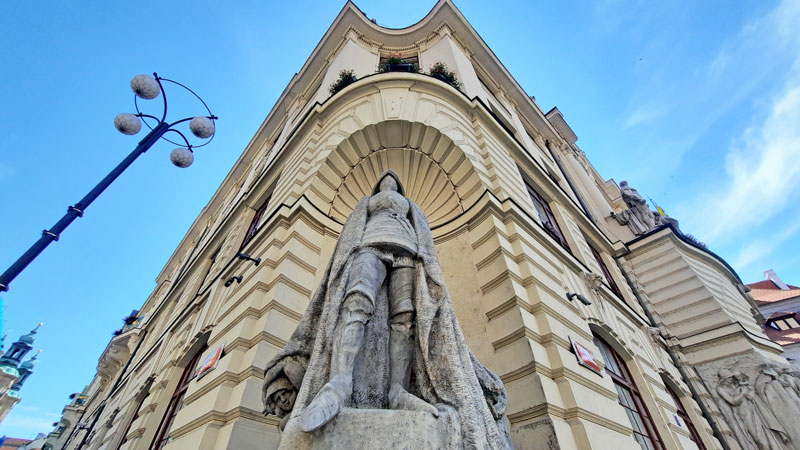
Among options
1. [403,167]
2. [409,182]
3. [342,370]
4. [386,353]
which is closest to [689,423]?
[409,182]

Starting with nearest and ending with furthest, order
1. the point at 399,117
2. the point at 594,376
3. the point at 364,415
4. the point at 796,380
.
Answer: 1. the point at 364,415
2. the point at 594,376
3. the point at 399,117
4. the point at 796,380

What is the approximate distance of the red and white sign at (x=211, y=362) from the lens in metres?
5.10

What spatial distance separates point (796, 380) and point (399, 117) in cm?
1141

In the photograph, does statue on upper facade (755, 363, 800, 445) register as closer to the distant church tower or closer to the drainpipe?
the drainpipe

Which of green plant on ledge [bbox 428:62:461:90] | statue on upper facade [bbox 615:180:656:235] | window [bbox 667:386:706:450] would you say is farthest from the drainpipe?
green plant on ledge [bbox 428:62:461:90]

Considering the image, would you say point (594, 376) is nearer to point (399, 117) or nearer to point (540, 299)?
point (540, 299)

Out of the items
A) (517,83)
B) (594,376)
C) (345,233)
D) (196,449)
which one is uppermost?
(517,83)

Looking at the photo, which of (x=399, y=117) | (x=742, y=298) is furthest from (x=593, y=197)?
(x=399, y=117)

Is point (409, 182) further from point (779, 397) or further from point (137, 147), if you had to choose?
point (779, 397)

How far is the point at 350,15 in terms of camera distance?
604 inches

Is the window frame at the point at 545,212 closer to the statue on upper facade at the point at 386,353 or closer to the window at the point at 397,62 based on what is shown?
the window at the point at 397,62

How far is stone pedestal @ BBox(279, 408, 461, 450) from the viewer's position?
175cm

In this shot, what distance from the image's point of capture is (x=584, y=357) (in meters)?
4.93

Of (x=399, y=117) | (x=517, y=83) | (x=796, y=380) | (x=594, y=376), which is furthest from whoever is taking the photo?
(x=517, y=83)
